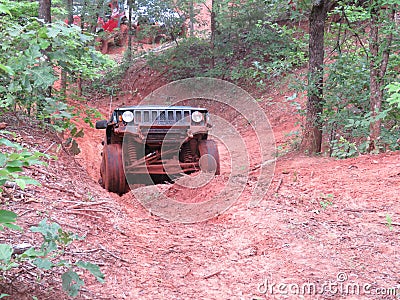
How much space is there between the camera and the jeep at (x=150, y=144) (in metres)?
7.62

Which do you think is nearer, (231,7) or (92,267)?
(92,267)

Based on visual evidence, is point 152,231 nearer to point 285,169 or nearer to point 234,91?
point 285,169

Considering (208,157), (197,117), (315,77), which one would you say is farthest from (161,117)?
(315,77)

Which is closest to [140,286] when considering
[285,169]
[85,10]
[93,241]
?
[93,241]

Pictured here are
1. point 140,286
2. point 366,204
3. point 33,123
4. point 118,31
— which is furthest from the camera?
point 118,31

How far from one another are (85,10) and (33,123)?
56.6 ft

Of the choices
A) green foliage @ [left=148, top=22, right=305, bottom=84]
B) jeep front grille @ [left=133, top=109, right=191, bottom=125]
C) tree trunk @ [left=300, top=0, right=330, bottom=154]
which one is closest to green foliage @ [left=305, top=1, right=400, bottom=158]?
tree trunk @ [left=300, top=0, right=330, bottom=154]

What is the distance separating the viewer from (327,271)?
3.85m
